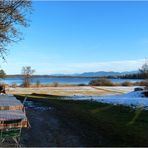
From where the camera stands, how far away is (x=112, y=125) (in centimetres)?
1559

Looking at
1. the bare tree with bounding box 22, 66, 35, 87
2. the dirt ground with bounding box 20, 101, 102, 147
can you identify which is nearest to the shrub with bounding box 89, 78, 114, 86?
the bare tree with bounding box 22, 66, 35, 87

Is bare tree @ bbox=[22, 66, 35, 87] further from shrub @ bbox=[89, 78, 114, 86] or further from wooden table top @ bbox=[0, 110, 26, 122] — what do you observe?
wooden table top @ bbox=[0, 110, 26, 122]

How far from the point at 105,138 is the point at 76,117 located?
528cm

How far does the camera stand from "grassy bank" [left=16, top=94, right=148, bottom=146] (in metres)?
12.8

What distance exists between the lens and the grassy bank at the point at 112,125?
42.1 feet

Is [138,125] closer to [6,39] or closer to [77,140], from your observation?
[77,140]

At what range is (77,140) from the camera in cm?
1301

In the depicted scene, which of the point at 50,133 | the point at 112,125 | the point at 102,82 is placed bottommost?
the point at 50,133

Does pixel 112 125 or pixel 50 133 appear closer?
pixel 50 133

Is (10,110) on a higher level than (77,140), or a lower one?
higher

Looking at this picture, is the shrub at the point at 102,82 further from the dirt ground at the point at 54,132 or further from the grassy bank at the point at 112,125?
the dirt ground at the point at 54,132

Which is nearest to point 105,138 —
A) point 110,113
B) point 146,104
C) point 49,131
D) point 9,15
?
point 49,131

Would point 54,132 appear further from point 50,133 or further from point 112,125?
point 112,125

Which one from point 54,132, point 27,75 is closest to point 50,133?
point 54,132
